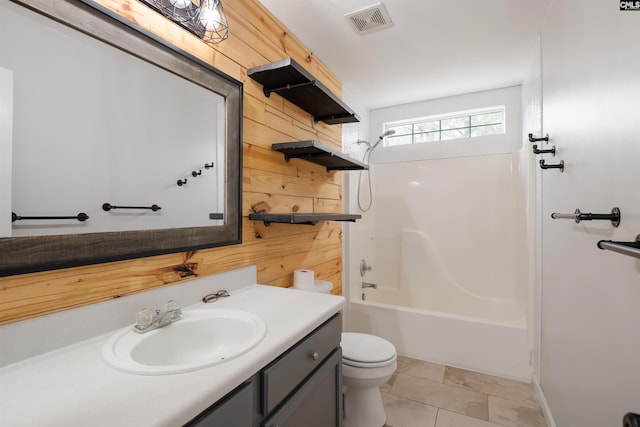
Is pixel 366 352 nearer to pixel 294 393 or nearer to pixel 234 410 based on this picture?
pixel 294 393

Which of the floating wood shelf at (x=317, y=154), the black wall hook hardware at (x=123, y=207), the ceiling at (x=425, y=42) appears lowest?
the black wall hook hardware at (x=123, y=207)

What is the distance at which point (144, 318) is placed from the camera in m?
0.97

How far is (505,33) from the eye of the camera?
1.96 m

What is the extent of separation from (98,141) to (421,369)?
2505mm

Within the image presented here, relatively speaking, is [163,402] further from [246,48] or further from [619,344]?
[246,48]

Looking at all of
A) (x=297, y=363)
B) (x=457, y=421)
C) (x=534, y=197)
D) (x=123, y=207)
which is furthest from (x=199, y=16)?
(x=457, y=421)

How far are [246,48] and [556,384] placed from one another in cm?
245

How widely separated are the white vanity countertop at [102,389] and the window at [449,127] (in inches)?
114

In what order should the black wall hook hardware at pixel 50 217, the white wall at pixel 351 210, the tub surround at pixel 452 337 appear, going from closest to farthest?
the black wall hook hardware at pixel 50 217
the tub surround at pixel 452 337
the white wall at pixel 351 210

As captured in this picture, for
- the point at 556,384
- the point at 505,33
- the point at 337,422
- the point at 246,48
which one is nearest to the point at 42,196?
the point at 246,48

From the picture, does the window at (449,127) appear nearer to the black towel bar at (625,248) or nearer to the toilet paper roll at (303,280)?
the toilet paper roll at (303,280)

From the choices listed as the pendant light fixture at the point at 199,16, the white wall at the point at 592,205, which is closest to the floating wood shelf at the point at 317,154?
the pendant light fixture at the point at 199,16

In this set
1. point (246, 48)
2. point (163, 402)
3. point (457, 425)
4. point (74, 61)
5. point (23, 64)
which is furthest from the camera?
point (457, 425)

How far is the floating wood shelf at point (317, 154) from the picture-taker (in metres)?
1.63
